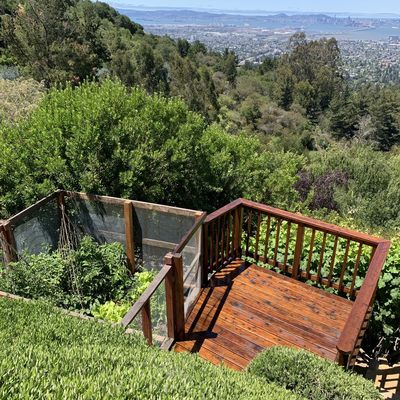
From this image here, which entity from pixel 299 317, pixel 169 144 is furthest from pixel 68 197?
pixel 299 317

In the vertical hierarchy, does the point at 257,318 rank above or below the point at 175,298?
below

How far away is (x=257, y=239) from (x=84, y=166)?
106 inches

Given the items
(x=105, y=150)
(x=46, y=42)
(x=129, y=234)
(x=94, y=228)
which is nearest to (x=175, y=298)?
(x=129, y=234)

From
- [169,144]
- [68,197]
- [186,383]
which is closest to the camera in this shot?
[186,383]

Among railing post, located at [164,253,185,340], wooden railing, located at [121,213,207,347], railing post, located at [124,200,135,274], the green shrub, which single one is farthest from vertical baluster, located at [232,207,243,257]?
the green shrub

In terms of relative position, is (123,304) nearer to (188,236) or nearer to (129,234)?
(129,234)

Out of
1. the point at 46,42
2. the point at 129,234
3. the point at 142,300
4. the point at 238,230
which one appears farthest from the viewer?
the point at 46,42

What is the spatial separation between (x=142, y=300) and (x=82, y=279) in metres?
2.14

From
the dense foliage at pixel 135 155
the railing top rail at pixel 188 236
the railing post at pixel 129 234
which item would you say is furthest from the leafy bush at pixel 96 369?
the dense foliage at pixel 135 155

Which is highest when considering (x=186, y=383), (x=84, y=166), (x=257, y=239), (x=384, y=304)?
(x=186, y=383)

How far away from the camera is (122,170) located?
5949 millimetres

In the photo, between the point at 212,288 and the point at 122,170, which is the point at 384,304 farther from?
the point at 122,170

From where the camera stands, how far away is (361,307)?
3029 millimetres

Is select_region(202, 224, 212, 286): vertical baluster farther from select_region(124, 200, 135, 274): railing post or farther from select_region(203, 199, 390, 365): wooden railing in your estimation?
select_region(124, 200, 135, 274): railing post
